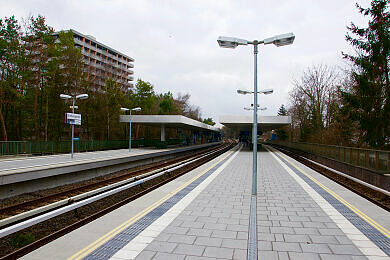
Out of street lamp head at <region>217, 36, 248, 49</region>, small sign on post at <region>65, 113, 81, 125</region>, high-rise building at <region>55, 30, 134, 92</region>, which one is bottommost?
small sign on post at <region>65, 113, 81, 125</region>

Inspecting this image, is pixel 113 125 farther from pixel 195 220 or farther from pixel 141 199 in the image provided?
pixel 195 220

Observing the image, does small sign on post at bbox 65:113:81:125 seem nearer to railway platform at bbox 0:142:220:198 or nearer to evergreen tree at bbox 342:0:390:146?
railway platform at bbox 0:142:220:198

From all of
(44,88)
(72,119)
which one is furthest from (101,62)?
(72,119)

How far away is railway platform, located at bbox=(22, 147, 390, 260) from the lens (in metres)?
3.73

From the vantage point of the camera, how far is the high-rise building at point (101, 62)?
33469mm

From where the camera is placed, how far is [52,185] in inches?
466

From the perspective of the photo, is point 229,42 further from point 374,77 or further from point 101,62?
point 101,62

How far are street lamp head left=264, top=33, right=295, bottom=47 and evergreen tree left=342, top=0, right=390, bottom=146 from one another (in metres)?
12.9

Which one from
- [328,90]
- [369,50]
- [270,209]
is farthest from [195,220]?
[328,90]

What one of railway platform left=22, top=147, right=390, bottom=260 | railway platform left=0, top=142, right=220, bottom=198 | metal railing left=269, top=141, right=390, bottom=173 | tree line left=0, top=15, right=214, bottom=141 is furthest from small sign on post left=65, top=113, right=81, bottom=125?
metal railing left=269, top=141, right=390, bottom=173

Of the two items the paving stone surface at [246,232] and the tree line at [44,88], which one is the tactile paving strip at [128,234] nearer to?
the paving stone surface at [246,232]

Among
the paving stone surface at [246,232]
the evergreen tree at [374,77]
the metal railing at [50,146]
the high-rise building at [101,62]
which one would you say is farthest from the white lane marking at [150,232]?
the high-rise building at [101,62]

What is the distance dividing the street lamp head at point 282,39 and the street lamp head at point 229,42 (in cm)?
77

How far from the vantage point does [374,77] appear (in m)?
16.7
